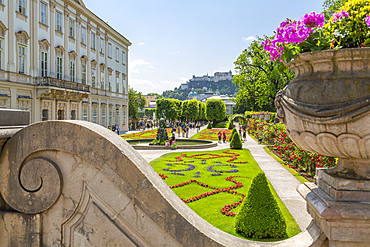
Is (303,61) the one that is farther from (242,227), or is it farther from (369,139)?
(242,227)

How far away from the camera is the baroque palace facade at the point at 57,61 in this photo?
1792 centimetres

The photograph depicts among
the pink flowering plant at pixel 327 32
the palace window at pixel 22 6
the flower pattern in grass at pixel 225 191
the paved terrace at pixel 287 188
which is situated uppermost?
the palace window at pixel 22 6

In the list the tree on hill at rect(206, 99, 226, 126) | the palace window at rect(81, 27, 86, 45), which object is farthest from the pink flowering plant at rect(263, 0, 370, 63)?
the tree on hill at rect(206, 99, 226, 126)

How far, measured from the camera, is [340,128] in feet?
5.57

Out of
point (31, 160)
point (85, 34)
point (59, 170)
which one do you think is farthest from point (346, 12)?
point (85, 34)

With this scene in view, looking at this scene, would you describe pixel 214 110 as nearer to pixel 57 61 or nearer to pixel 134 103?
pixel 134 103

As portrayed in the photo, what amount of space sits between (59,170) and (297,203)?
253 inches

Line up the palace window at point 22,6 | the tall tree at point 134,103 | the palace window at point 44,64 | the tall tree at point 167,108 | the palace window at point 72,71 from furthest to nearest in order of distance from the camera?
1. the tall tree at point 167,108
2. the tall tree at point 134,103
3. the palace window at point 72,71
4. the palace window at point 44,64
5. the palace window at point 22,6

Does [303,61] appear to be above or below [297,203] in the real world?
above

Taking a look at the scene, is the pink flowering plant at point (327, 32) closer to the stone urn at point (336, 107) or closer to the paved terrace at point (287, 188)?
the stone urn at point (336, 107)

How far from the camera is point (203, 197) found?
7043 millimetres

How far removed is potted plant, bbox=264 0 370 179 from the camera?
1.69 metres

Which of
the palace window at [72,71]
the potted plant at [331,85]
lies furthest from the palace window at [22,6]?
the potted plant at [331,85]

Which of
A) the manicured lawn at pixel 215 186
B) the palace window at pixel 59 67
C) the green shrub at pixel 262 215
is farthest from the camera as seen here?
the palace window at pixel 59 67
